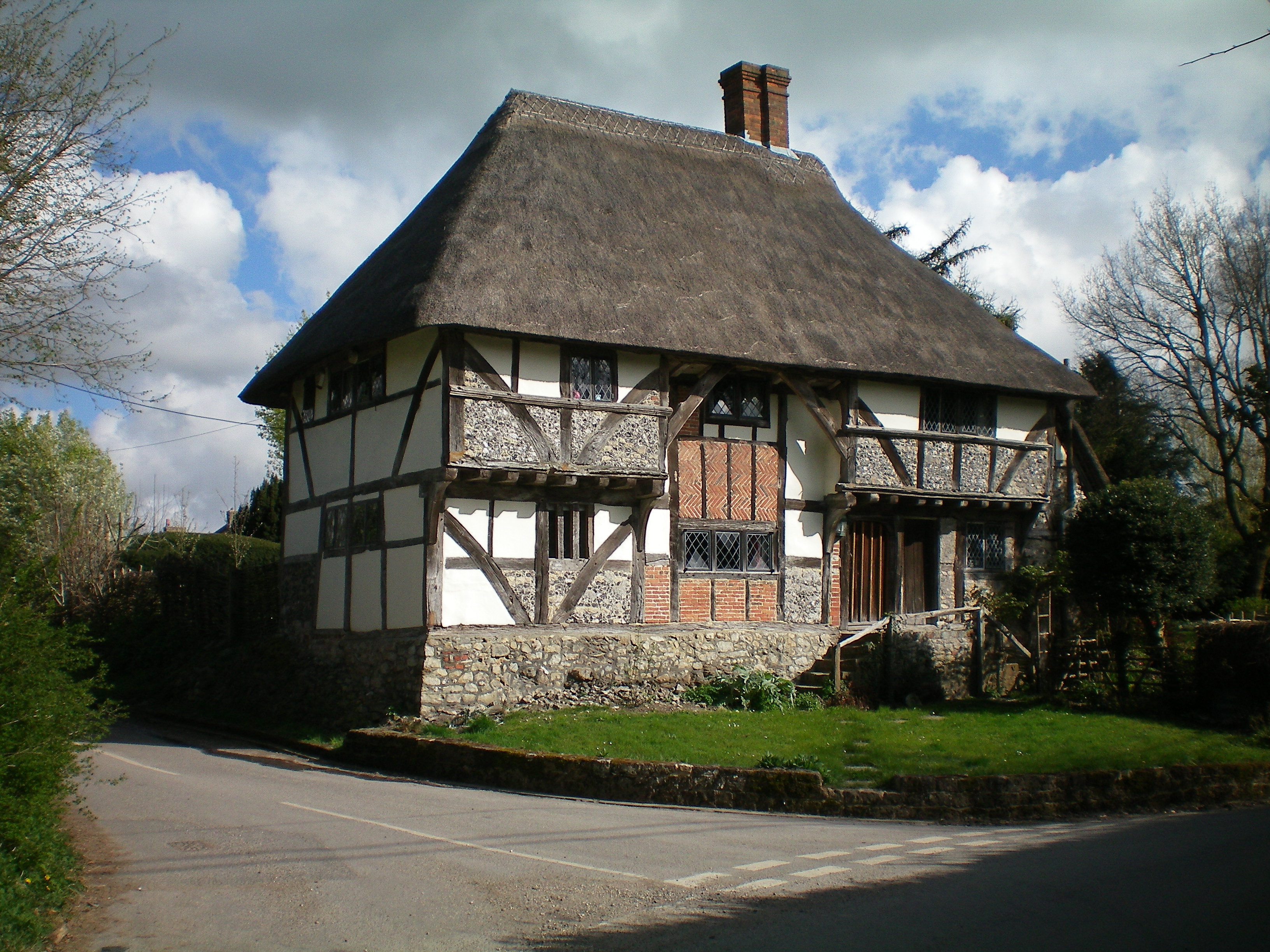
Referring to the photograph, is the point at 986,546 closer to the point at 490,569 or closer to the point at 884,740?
the point at 884,740

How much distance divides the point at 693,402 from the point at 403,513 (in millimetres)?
4873

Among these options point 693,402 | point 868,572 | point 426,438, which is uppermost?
point 693,402

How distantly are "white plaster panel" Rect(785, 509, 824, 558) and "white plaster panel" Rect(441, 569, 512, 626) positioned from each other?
5285 millimetres

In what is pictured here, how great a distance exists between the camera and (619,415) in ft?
55.9

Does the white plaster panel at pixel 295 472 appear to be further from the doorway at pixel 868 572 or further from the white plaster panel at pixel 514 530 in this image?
the doorway at pixel 868 572

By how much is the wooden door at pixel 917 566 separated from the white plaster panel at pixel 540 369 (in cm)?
759

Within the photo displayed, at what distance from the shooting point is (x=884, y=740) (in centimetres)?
1424

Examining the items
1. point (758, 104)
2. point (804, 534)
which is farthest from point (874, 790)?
point (758, 104)

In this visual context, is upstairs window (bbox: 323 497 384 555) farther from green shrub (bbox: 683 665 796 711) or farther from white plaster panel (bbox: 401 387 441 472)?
green shrub (bbox: 683 665 796 711)

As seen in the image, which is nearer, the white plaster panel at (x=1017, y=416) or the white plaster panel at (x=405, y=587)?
the white plaster panel at (x=405, y=587)

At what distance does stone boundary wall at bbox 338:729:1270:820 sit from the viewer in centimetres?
1167

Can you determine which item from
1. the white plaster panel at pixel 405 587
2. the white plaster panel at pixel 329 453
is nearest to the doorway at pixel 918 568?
the white plaster panel at pixel 405 587

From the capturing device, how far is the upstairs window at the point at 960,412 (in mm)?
20219

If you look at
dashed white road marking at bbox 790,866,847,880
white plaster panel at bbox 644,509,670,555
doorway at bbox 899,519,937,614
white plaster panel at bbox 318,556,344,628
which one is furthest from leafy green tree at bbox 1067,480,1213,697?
white plaster panel at bbox 318,556,344,628
